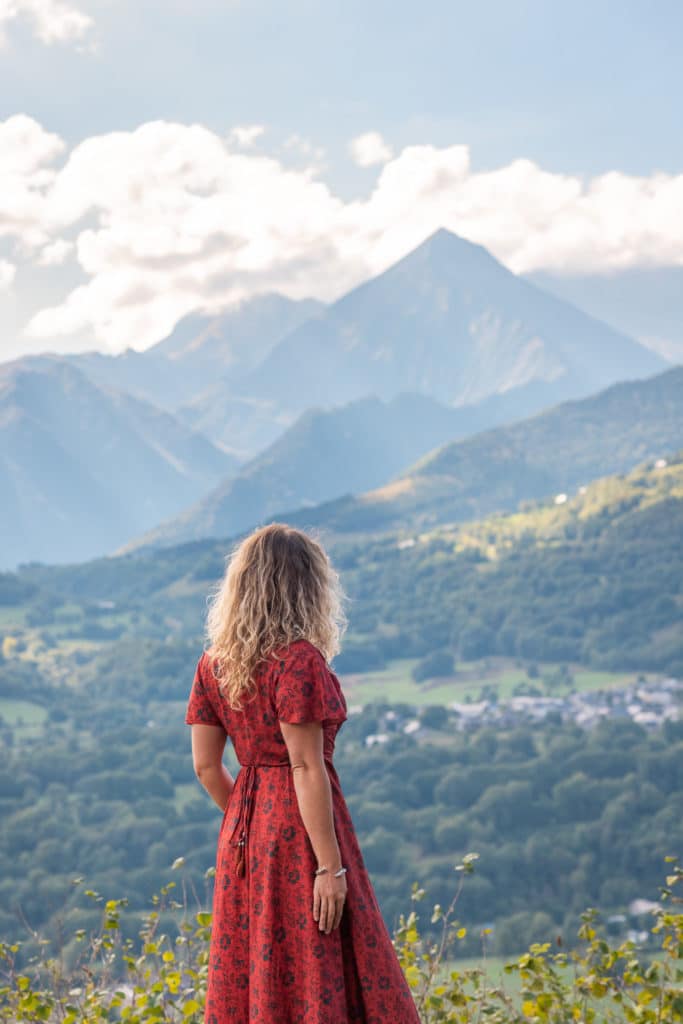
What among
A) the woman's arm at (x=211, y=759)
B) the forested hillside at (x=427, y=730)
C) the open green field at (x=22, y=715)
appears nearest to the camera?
the woman's arm at (x=211, y=759)

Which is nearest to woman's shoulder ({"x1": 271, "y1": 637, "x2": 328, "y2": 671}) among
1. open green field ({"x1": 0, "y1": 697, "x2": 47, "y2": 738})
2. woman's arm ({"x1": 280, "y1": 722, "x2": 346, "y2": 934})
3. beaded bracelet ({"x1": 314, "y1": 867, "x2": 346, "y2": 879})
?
woman's arm ({"x1": 280, "y1": 722, "x2": 346, "y2": 934})

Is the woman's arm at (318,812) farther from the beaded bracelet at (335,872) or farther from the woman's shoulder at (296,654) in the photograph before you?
→ the woman's shoulder at (296,654)

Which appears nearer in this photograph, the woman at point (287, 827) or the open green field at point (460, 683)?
the woman at point (287, 827)

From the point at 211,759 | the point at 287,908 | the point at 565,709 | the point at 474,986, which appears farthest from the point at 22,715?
the point at 287,908

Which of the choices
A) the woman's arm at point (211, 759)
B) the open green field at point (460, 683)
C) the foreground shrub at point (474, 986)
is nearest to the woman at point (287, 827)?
the woman's arm at point (211, 759)

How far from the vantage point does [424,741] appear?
220ft

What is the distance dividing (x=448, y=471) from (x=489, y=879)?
455 ft

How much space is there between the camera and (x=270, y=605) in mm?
→ 2779

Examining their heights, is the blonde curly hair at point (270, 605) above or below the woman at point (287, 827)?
above

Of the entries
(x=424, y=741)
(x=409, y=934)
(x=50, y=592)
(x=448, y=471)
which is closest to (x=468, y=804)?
(x=424, y=741)

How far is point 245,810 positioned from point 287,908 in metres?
0.27

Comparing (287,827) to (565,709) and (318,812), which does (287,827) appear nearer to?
(318,812)

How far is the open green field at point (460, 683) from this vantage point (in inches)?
3349

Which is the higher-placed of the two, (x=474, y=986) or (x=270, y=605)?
(x=270, y=605)
